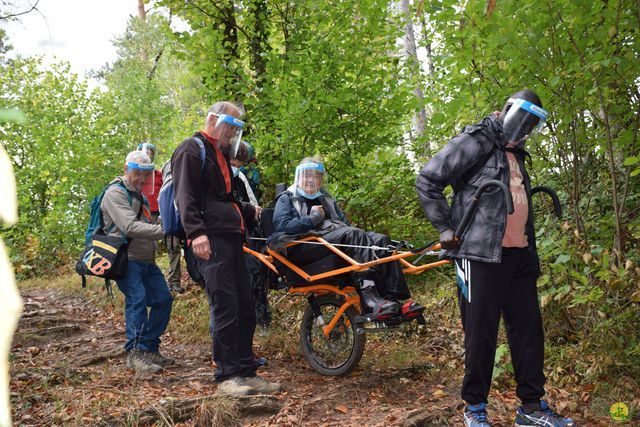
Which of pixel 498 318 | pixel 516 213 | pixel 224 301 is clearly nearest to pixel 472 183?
pixel 516 213

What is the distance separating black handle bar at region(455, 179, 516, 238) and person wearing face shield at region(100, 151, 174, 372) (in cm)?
286

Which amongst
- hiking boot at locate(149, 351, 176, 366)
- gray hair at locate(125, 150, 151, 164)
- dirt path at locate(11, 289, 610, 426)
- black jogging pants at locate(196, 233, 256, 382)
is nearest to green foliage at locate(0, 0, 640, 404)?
dirt path at locate(11, 289, 610, 426)

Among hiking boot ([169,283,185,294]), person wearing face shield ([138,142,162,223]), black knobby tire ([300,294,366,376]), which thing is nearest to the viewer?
black knobby tire ([300,294,366,376])

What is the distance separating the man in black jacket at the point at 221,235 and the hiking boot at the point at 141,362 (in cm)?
108

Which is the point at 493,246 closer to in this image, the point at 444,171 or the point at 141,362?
the point at 444,171

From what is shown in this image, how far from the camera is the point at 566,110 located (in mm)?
4621

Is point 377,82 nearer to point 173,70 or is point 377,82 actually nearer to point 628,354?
point 628,354

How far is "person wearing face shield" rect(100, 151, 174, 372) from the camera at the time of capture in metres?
5.38

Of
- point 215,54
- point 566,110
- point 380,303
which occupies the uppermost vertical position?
point 215,54

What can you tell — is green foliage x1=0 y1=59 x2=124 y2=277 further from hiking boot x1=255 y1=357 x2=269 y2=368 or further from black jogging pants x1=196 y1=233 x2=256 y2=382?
black jogging pants x1=196 y1=233 x2=256 y2=382

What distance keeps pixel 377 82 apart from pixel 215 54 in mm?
2215

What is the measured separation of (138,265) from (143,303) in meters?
0.37

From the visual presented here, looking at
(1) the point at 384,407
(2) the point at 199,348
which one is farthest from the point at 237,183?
(1) the point at 384,407

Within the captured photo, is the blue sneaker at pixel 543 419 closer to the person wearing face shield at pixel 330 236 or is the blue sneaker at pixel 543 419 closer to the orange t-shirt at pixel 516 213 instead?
the orange t-shirt at pixel 516 213
